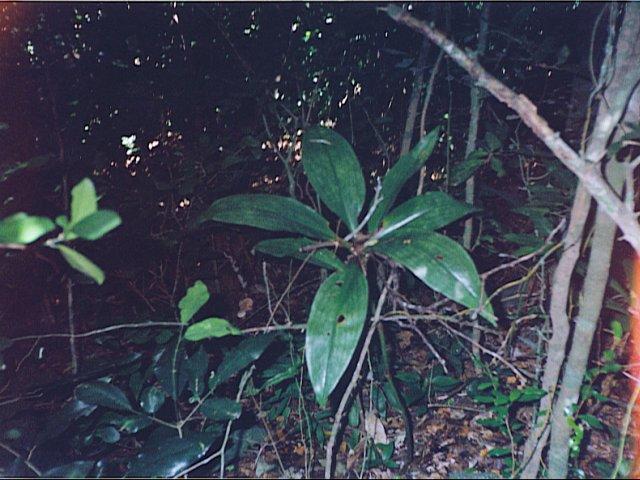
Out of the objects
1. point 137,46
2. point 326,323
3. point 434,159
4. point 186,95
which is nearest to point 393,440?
point 326,323

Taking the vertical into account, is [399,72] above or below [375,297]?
above

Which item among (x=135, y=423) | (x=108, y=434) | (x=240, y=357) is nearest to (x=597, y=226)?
(x=240, y=357)

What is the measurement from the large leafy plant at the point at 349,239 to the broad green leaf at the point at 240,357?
28 centimetres

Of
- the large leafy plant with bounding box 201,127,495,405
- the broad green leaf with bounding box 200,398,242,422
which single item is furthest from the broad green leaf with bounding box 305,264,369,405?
the broad green leaf with bounding box 200,398,242,422

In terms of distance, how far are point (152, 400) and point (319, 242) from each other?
60 centimetres

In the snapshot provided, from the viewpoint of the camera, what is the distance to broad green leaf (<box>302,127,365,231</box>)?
1053 millimetres

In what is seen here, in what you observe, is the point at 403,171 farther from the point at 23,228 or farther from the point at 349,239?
the point at 23,228

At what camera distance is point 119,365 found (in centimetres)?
132

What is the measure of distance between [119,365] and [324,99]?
1.18 meters

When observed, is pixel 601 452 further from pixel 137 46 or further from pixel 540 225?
pixel 137 46

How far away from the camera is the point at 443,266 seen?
90cm

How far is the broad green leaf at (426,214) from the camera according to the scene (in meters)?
0.99

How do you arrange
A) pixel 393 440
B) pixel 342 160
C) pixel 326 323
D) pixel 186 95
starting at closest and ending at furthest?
1. pixel 326 323
2. pixel 342 160
3. pixel 393 440
4. pixel 186 95

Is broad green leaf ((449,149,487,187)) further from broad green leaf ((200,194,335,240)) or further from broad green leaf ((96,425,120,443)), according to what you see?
broad green leaf ((96,425,120,443))
